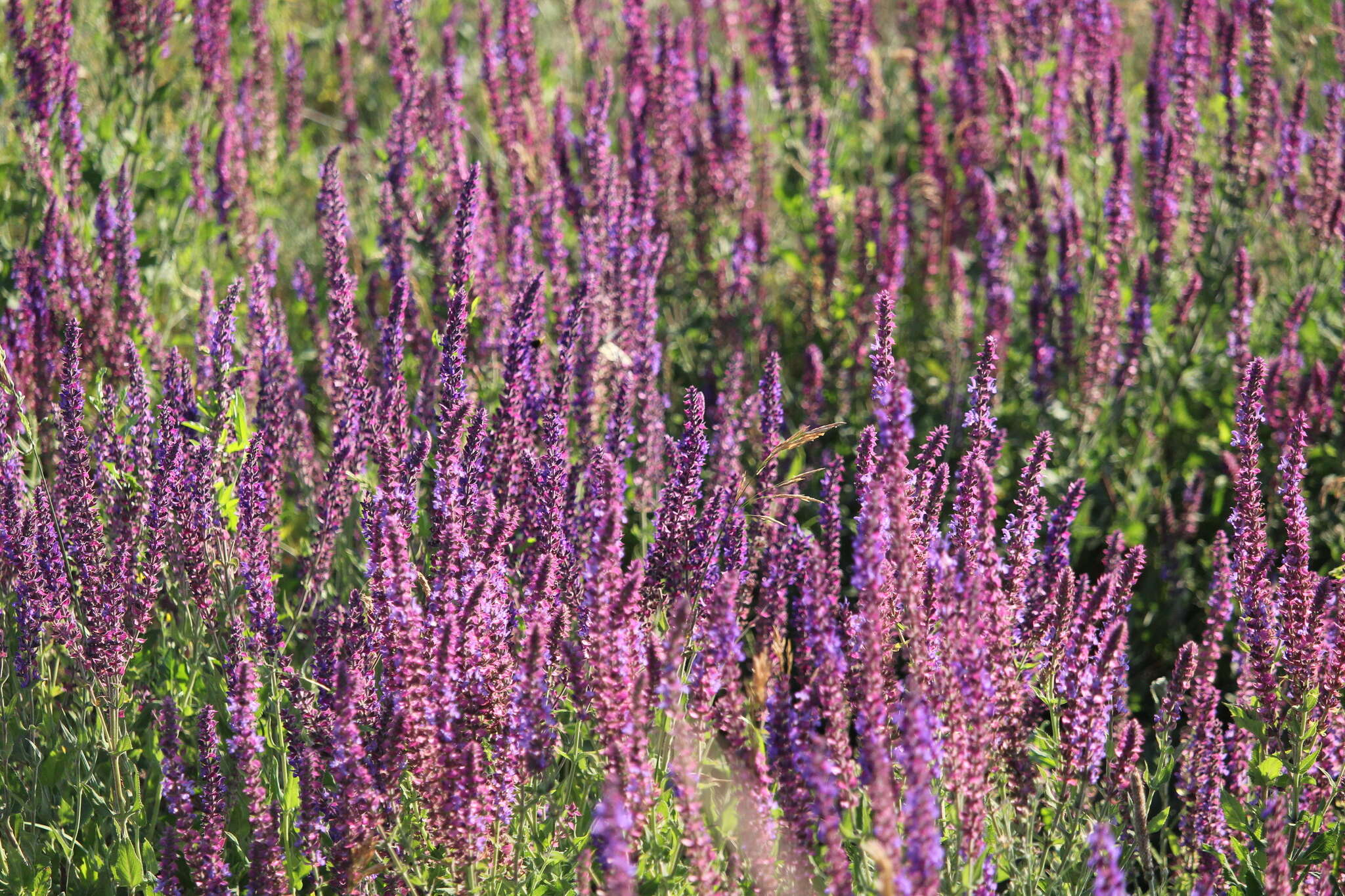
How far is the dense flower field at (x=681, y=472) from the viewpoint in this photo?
2318mm

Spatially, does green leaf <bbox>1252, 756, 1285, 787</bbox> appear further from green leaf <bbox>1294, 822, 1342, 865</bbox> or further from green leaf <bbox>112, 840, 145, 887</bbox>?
green leaf <bbox>112, 840, 145, 887</bbox>

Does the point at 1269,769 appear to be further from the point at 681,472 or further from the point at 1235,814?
the point at 681,472

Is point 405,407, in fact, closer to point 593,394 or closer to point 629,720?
point 593,394

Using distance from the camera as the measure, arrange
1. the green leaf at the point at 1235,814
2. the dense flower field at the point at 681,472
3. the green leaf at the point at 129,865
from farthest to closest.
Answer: the green leaf at the point at 1235,814
the green leaf at the point at 129,865
the dense flower field at the point at 681,472

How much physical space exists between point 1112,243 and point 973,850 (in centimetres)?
302

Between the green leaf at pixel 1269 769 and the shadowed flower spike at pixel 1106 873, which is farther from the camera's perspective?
the green leaf at pixel 1269 769

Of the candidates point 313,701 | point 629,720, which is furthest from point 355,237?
point 629,720

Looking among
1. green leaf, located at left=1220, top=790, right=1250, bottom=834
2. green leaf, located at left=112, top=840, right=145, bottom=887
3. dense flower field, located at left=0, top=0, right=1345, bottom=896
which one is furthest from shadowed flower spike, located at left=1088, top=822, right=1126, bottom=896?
green leaf, located at left=112, top=840, right=145, bottom=887

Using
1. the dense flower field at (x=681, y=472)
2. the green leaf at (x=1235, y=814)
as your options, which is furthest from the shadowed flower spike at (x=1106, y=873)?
the green leaf at (x=1235, y=814)

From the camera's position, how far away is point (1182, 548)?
4.45 meters

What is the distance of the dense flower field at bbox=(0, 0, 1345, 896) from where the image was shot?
232cm

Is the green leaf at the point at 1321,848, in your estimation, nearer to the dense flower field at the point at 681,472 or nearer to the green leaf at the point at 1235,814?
the dense flower field at the point at 681,472

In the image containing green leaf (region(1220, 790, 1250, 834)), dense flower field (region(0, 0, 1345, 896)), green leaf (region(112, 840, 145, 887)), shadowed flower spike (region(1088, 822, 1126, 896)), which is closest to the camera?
shadowed flower spike (region(1088, 822, 1126, 896))

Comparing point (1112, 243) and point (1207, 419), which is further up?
point (1112, 243)
